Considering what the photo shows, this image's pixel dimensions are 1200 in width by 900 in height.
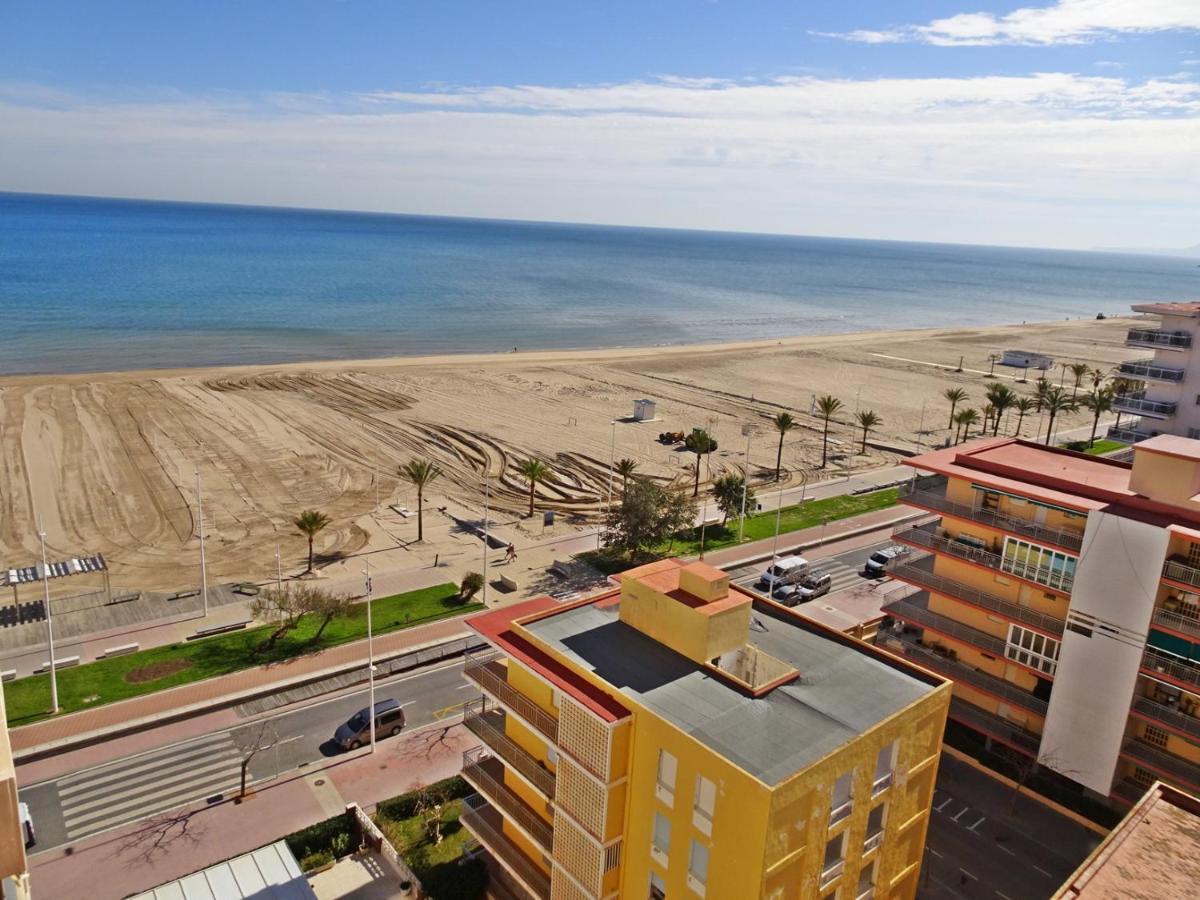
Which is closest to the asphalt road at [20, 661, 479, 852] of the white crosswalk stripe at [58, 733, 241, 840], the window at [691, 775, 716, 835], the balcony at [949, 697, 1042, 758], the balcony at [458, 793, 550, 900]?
the white crosswalk stripe at [58, 733, 241, 840]

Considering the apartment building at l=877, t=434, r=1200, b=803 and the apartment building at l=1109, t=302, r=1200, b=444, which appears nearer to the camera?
the apartment building at l=877, t=434, r=1200, b=803

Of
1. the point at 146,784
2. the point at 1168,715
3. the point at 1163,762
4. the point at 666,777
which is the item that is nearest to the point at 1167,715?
the point at 1168,715

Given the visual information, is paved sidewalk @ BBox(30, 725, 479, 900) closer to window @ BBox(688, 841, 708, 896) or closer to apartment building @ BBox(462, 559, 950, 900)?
apartment building @ BBox(462, 559, 950, 900)

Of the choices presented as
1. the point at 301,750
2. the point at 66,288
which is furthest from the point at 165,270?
the point at 301,750

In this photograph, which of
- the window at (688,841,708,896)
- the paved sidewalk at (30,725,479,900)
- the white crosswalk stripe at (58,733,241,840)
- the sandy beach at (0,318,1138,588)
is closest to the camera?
the window at (688,841,708,896)

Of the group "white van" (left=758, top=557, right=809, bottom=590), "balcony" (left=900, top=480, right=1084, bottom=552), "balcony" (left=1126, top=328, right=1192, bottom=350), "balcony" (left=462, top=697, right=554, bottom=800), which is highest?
"balcony" (left=1126, top=328, right=1192, bottom=350)

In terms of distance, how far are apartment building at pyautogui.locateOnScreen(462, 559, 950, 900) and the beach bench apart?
22.2 meters

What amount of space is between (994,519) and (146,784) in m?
32.4

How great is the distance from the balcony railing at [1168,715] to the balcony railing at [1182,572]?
4.53 meters

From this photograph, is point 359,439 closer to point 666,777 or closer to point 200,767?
point 200,767

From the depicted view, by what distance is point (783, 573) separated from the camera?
49.4 metres

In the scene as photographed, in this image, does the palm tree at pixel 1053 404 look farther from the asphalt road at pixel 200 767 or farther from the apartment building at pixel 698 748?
the apartment building at pixel 698 748

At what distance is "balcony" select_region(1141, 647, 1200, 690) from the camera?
2638 cm

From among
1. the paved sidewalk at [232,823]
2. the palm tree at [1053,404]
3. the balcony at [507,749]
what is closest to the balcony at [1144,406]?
the palm tree at [1053,404]
